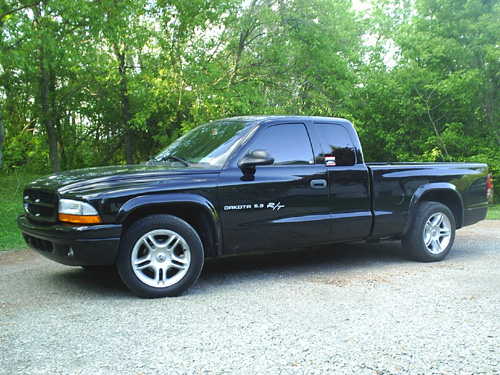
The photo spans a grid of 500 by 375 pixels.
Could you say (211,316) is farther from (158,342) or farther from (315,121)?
(315,121)

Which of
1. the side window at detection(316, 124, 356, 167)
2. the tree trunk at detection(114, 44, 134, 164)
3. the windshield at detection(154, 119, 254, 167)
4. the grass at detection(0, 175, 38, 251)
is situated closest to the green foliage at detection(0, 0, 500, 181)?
the tree trunk at detection(114, 44, 134, 164)

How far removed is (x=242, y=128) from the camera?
6137 mm

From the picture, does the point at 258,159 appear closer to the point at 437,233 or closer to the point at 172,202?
the point at 172,202

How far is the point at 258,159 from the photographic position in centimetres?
561

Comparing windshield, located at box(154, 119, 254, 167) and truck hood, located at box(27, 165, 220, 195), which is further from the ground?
windshield, located at box(154, 119, 254, 167)

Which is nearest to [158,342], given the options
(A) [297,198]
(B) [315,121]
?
(A) [297,198]

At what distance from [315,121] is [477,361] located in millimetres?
3588

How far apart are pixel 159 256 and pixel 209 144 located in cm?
156

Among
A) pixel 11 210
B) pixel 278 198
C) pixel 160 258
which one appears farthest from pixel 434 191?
pixel 11 210

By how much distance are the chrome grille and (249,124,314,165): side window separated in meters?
2.07

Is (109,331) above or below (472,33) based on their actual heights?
below

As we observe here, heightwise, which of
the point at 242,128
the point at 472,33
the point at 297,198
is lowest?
the point at 297,198

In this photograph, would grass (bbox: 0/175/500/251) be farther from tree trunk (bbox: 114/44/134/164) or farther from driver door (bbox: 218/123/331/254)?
driver door (bbox: 218/123/331/254)

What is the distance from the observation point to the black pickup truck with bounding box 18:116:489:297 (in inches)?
200
